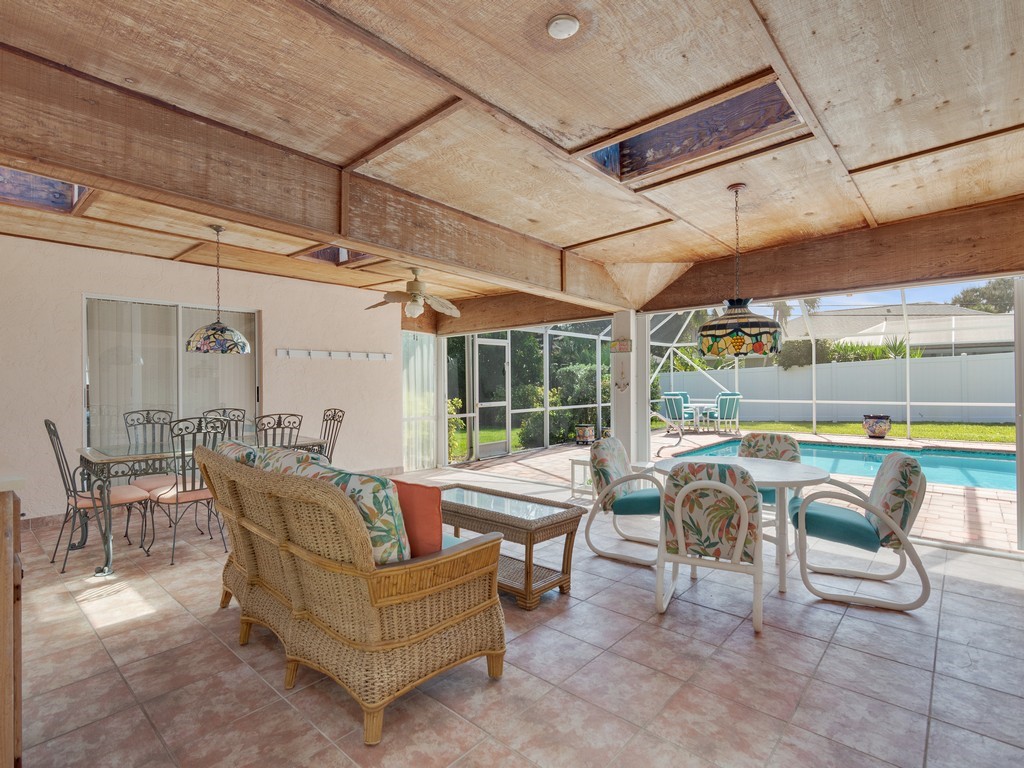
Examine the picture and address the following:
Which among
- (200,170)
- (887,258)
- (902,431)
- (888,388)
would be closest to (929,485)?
(887,258)

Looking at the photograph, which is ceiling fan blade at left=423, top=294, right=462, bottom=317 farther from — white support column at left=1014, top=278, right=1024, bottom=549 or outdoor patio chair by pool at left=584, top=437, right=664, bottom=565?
white support column at left=1014, top=278, right=1024, bottom=549

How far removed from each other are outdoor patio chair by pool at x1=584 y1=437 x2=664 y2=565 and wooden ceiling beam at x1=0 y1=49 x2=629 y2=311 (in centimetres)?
166

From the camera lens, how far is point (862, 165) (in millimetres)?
2881

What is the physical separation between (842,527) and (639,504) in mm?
1167

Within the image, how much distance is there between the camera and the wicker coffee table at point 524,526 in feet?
9.41

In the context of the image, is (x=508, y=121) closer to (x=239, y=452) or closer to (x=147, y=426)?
(x=239, y=452)

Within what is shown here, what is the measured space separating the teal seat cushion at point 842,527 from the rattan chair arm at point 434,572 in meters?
2.02

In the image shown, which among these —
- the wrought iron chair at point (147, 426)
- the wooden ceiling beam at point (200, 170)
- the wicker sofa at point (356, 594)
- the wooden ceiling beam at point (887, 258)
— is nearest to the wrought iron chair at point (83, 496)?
the wrought iron chair at point (147, 426)

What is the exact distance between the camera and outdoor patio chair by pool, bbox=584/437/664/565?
356cm

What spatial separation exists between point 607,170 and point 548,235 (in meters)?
1.22

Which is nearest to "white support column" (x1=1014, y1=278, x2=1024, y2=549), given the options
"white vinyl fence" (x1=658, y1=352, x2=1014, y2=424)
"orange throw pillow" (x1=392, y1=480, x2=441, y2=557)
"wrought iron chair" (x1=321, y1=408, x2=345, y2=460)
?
"orange throw pillow" (x1=392, y1=480, x2=441, y2=557)

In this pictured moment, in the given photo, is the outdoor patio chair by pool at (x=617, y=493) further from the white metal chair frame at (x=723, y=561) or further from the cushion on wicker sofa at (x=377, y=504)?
the cushion on wicker sofa at (x=377, y=504)

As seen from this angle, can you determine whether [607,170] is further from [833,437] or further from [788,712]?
[833,437]

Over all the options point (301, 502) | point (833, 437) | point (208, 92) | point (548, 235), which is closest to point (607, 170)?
point (548, 235)
